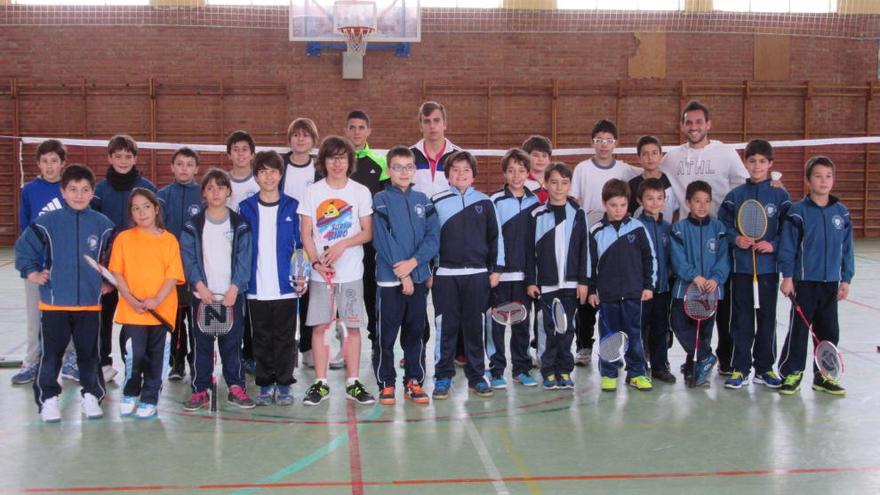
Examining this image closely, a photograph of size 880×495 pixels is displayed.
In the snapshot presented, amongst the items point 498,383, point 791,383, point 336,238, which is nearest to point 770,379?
point 791,383

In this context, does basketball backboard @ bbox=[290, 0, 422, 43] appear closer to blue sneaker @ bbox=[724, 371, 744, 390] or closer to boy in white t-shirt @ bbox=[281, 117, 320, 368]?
boy in white t-shirt @ bbox=[281, 117, 320, 368]

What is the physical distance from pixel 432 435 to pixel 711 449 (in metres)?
1.54

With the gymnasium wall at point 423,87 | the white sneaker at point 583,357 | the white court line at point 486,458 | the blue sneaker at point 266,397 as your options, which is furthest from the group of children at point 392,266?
the gymnasium wall at point 423,87

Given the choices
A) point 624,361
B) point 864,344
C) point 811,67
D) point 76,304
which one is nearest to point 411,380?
point 624,361

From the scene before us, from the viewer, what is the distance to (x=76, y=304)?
5.14 metres

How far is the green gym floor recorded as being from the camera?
162 inches

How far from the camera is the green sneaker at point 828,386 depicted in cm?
584

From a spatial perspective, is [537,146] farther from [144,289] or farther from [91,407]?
[91,407]

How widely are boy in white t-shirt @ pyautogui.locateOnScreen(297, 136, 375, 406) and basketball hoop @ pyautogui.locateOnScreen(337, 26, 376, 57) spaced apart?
11105mm

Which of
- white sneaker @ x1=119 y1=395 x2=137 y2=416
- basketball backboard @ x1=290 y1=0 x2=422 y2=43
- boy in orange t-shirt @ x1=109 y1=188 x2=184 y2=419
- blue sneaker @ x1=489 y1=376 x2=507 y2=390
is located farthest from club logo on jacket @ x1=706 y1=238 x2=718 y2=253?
basketball backboard @ x1=290 y1=0 x2=422 y2=43

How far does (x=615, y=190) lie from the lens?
5945mm

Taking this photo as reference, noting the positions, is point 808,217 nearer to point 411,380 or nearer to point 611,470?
point 611,470

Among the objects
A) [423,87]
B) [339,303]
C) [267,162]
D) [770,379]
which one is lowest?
[770,379]

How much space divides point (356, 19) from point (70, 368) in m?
11.2
